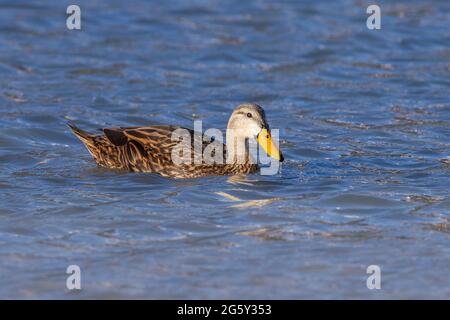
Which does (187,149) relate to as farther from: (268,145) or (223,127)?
(223,127)

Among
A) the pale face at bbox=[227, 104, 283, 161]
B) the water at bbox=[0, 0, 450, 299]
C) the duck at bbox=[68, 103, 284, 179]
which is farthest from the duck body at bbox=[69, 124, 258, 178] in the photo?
the pale face at bbox=[227, 104, 283, 161]

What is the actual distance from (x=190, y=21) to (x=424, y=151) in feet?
30.9

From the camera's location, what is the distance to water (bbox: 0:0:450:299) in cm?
850

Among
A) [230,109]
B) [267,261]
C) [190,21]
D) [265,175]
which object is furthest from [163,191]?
[190,21]

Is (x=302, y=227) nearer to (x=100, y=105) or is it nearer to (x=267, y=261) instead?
(x=267, y=261)

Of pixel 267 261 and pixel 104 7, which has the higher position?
pixel 104 7

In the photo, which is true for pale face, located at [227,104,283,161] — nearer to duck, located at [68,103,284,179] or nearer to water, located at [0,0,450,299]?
duck, located at [68,103,284,179]

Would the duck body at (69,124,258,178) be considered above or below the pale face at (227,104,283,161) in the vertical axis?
below

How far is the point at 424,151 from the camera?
12.9 m

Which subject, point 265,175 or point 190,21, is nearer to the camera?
point 265,175

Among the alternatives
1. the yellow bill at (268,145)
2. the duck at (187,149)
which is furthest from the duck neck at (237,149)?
the yellow bill at (268,145)

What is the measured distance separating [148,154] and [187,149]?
18.4 inches

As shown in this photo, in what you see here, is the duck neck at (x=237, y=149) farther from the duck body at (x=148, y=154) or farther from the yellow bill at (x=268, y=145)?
the yellow bill at (x=268, y=145)

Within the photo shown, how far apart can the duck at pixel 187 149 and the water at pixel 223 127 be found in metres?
0.22
